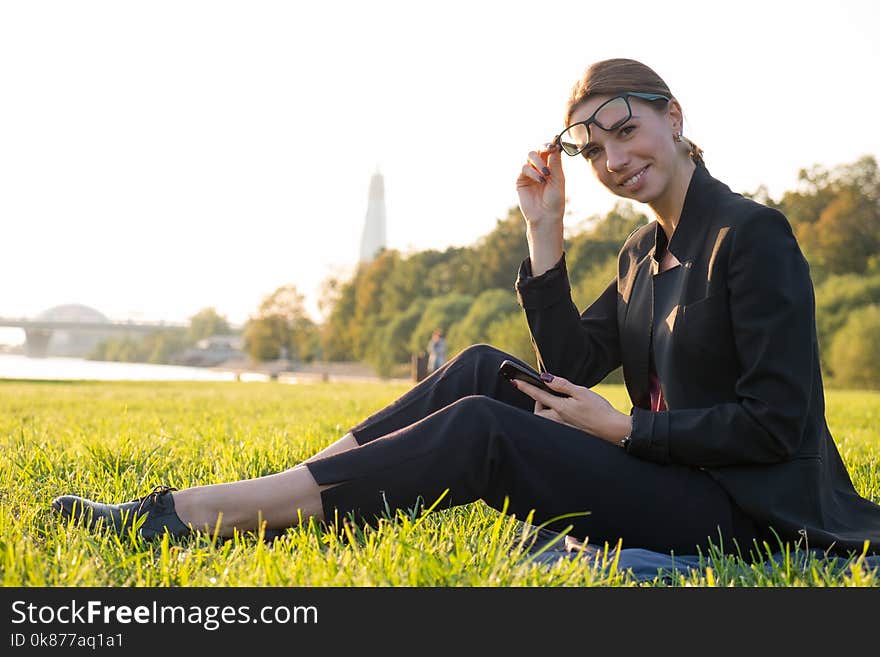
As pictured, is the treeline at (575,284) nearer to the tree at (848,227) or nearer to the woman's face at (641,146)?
the tree at (848,227)

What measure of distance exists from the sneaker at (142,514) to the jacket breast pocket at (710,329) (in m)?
1.39

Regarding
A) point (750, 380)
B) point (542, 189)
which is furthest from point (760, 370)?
point (542, 189)

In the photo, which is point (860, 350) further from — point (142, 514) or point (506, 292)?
point (142, 514)

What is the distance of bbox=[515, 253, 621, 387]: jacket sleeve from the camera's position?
9.49ft

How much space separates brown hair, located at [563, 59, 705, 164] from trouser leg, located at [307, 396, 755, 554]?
895 millimetres

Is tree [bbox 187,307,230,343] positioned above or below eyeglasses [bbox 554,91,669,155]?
above

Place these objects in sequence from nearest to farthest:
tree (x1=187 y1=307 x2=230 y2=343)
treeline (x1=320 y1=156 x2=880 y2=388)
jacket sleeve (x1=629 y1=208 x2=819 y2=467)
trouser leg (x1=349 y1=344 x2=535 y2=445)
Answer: jacket sleeve (x1=629 y1=208 x2=819 y2=467) → trouser leg (x1=349 y1=344 x2=535 y2=445) → treeline (x1=320 y1=156 x2=880 y2=388) → tree (x1=187 y1=307 x2=230 y2=343)

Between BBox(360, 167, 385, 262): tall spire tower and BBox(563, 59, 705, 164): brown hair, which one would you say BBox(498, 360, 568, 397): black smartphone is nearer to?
BBox(563, 59, 705, 164): brown hair

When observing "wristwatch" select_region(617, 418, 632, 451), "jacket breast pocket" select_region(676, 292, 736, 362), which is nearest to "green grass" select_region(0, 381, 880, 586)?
"wristwatch" select_region(617, 418, 632, 451)

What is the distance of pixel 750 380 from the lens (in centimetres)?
220

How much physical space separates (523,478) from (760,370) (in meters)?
0.62

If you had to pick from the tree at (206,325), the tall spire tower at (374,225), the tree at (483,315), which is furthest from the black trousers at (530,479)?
the tall spire tower at (374,225)

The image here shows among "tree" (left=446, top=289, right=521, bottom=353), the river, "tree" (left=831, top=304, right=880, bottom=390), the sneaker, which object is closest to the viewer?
the sneaker
